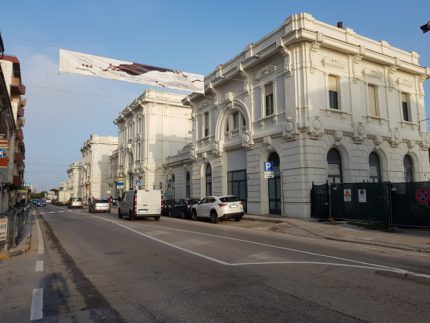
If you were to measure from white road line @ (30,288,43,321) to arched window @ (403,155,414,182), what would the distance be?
90.8ft

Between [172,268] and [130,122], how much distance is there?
51480mm

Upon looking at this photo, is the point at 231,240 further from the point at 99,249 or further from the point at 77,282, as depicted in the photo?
the point at 77,282

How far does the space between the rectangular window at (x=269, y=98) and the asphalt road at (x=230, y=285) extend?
51.2 ft

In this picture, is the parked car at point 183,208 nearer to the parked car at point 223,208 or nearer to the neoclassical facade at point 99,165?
the parked car at point 223,208

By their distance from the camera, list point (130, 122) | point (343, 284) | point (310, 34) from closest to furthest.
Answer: point (343, 284) < point (310, 34) < point (130, 122)

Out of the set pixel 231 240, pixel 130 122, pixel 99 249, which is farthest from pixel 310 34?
pixel 130 122

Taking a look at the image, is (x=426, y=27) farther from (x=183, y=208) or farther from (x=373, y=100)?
(x=183, y=208)

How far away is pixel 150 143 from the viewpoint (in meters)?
49.7

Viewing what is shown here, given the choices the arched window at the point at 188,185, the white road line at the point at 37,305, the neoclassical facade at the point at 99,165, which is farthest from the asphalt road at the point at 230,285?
the neoclassical facade at the point at 99,165

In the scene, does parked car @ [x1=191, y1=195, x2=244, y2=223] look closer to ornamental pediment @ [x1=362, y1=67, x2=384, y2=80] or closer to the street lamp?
ornamental pediment @ [x1=362, y1=67, x2=384, y2=80]

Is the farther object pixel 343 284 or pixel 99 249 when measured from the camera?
pixel 99 249

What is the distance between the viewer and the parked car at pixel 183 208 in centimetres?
2583

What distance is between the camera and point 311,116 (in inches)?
867

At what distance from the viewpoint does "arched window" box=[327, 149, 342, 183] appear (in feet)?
76.0
